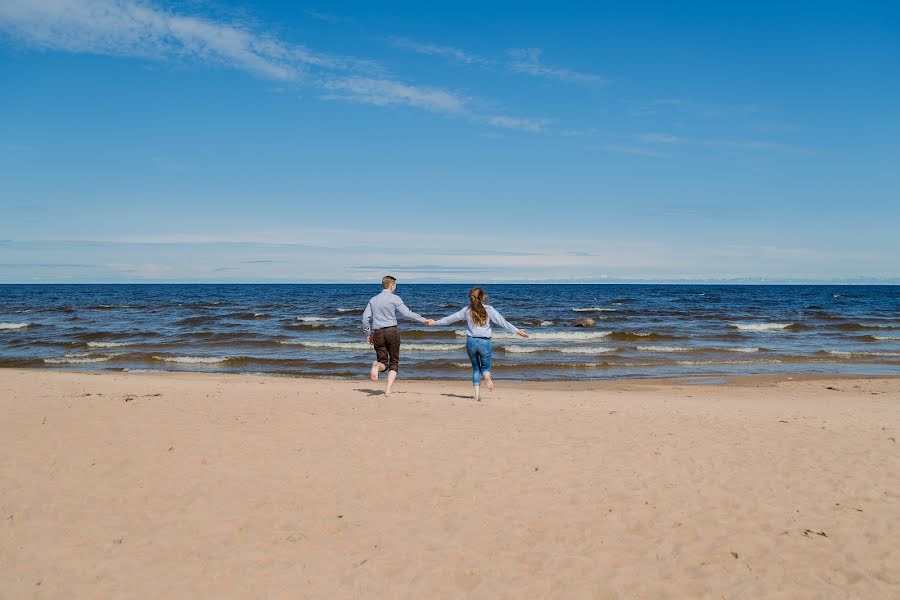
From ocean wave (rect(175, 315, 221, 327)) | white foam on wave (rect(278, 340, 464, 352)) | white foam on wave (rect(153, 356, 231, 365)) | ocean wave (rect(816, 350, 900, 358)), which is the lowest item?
white foam on wave (rect(153, 356, 231, 365))

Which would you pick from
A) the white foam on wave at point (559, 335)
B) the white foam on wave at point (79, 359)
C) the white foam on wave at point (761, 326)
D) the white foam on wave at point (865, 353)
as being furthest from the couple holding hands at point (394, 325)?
the white foam on wave at point (761, 326)

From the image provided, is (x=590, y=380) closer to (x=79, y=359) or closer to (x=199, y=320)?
(x=79, y=359)

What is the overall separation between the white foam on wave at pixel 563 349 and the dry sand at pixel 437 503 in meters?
12.1

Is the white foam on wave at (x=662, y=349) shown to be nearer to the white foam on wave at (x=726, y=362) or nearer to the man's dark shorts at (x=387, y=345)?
the white foam on wave at (x=726, y=362)

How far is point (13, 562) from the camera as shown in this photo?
174 inches

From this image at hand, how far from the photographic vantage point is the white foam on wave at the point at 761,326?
30484 mm

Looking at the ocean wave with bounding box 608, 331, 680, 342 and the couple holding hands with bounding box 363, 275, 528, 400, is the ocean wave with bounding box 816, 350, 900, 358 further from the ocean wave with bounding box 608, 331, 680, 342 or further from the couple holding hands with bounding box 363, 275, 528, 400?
the couple holding hands with bounding box 363, 275, 528, 400

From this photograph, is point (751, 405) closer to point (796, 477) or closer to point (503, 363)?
point (796, 477)

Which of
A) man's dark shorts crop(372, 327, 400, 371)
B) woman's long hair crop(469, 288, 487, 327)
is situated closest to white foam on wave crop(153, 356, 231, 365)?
man's dark shorts crop(372, 327, 400, 371)

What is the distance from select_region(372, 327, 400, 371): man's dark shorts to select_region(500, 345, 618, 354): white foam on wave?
1195 cm

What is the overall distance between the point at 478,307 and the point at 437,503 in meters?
4.54

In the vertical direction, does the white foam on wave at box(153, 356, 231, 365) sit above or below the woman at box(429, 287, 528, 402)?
below

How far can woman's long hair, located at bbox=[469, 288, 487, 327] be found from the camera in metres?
9.70

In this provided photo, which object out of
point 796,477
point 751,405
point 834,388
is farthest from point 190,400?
point 834,388
